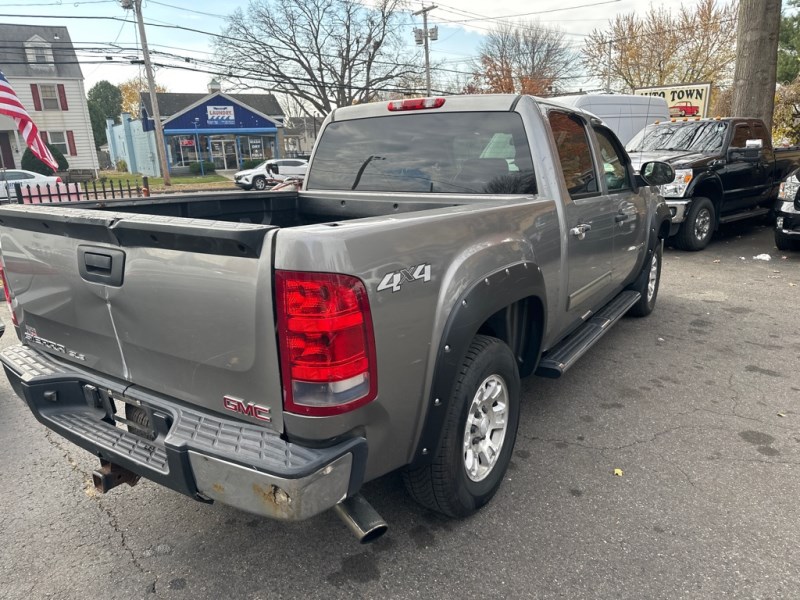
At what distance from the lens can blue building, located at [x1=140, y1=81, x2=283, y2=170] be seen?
39.1 metres

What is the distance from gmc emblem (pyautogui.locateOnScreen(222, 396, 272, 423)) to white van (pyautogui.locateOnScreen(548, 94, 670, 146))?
12.9 meters

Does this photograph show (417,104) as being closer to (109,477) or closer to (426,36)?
(109,477)

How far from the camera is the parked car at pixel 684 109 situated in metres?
18.3

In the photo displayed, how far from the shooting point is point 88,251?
227 centimetres

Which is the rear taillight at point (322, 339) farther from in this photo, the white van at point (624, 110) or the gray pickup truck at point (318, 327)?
the white van at point (624, 110)

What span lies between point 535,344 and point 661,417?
1.20 m

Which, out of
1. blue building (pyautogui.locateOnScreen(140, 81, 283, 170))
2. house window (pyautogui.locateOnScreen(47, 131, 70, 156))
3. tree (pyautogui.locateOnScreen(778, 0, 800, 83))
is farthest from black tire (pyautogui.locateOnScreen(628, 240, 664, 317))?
blue building (pyautogui.locateOnScreen(140, 81, 283, 170))

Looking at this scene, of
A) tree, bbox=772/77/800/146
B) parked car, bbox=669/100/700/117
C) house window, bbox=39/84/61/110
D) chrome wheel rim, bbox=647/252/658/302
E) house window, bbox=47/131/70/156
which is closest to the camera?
chrome wheel rim, bbox=647/252/658/302

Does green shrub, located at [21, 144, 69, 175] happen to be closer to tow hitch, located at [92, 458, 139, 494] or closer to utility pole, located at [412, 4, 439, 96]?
utility pole, located at [412, 4, 439, 96]

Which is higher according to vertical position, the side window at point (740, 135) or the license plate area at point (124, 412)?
the side window at point (740, 135)

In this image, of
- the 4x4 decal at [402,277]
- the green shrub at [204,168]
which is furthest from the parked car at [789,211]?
the green shrub at [204,168]

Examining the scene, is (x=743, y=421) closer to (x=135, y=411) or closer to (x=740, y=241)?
(x=135, y=411)

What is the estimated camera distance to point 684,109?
1875 centimetres

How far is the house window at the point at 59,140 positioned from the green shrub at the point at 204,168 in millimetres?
7456
